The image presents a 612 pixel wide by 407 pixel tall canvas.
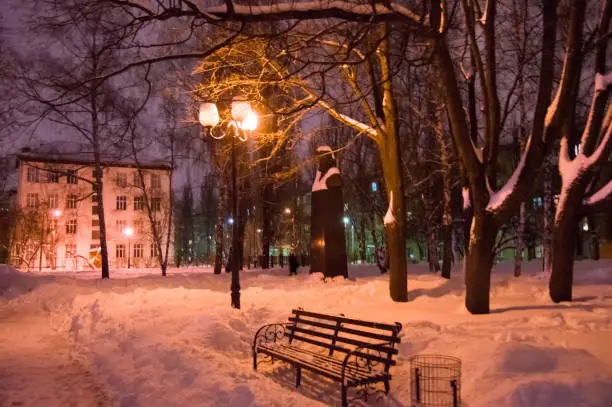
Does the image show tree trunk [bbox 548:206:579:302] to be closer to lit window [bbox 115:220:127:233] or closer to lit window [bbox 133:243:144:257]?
lit window [bbox 133:243:144:257]

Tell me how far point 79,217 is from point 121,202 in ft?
17.4

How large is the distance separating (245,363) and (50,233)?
46.3 metres

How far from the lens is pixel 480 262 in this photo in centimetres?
1064

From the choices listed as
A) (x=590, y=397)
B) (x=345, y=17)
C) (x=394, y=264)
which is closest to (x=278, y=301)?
(x=394, y=264)

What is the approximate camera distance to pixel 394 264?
44.6 feet

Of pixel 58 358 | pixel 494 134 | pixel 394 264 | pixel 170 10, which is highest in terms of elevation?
pixel 170 10

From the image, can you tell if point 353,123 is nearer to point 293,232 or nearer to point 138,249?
point 293,232

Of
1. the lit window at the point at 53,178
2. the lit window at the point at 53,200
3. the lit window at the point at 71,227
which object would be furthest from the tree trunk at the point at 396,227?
the lit window at the point at 53,200

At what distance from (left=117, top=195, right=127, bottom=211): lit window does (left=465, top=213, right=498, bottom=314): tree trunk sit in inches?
2245

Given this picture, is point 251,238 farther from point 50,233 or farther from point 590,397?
point 590,397

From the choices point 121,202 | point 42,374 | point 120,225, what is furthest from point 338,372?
point 121,202

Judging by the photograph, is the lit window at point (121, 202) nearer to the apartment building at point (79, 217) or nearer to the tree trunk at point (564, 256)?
the apartment building at point (79, 217)

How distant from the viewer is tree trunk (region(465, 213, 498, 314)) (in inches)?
417

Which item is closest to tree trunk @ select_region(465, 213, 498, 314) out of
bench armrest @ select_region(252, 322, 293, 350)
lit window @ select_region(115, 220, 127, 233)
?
bench armrest @ select_region(252, 322, 293, 350)
